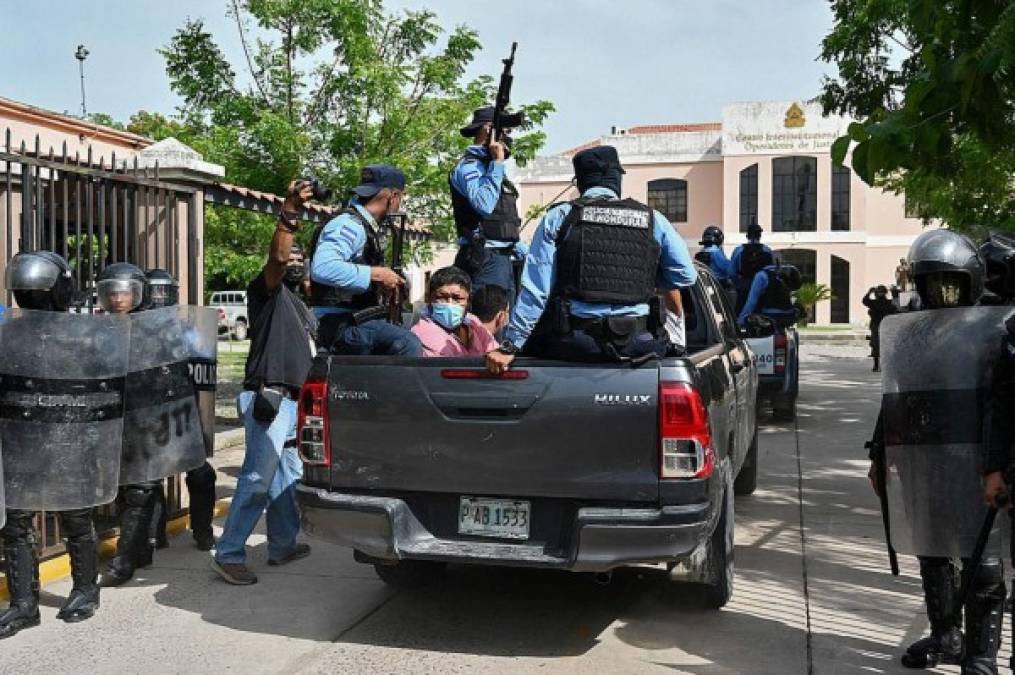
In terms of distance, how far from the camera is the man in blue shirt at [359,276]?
5.32 metres

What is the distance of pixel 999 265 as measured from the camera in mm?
4344

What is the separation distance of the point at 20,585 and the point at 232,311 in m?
33.9

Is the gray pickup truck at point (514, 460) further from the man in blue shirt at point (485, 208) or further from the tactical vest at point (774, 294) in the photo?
the tactical vest at point (774, 294)

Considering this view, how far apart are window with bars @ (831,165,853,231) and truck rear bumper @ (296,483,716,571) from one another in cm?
3968

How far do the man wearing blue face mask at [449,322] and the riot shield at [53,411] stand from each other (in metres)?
1.66

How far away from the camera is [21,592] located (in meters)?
5.15

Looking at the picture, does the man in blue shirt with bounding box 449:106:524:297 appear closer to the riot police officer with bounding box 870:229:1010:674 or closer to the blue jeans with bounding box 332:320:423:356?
the blue jeans with bounding box 332:320:423:356

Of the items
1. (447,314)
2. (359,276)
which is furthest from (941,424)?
(359,276)

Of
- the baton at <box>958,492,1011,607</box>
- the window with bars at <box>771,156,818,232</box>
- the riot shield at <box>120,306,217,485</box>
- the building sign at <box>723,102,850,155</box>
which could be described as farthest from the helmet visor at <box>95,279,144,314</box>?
the window with bars at <box>771,156,818,232</box>

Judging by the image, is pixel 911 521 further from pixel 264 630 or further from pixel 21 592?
pixel 21 592

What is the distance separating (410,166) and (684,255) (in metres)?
9.29

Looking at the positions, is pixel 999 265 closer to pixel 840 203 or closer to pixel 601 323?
pixel 601 323

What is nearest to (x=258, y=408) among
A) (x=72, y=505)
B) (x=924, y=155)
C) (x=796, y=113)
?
(x=72, y=505)

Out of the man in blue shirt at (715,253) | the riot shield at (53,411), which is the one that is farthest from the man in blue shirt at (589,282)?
the man in blue shirt at (715,253)
